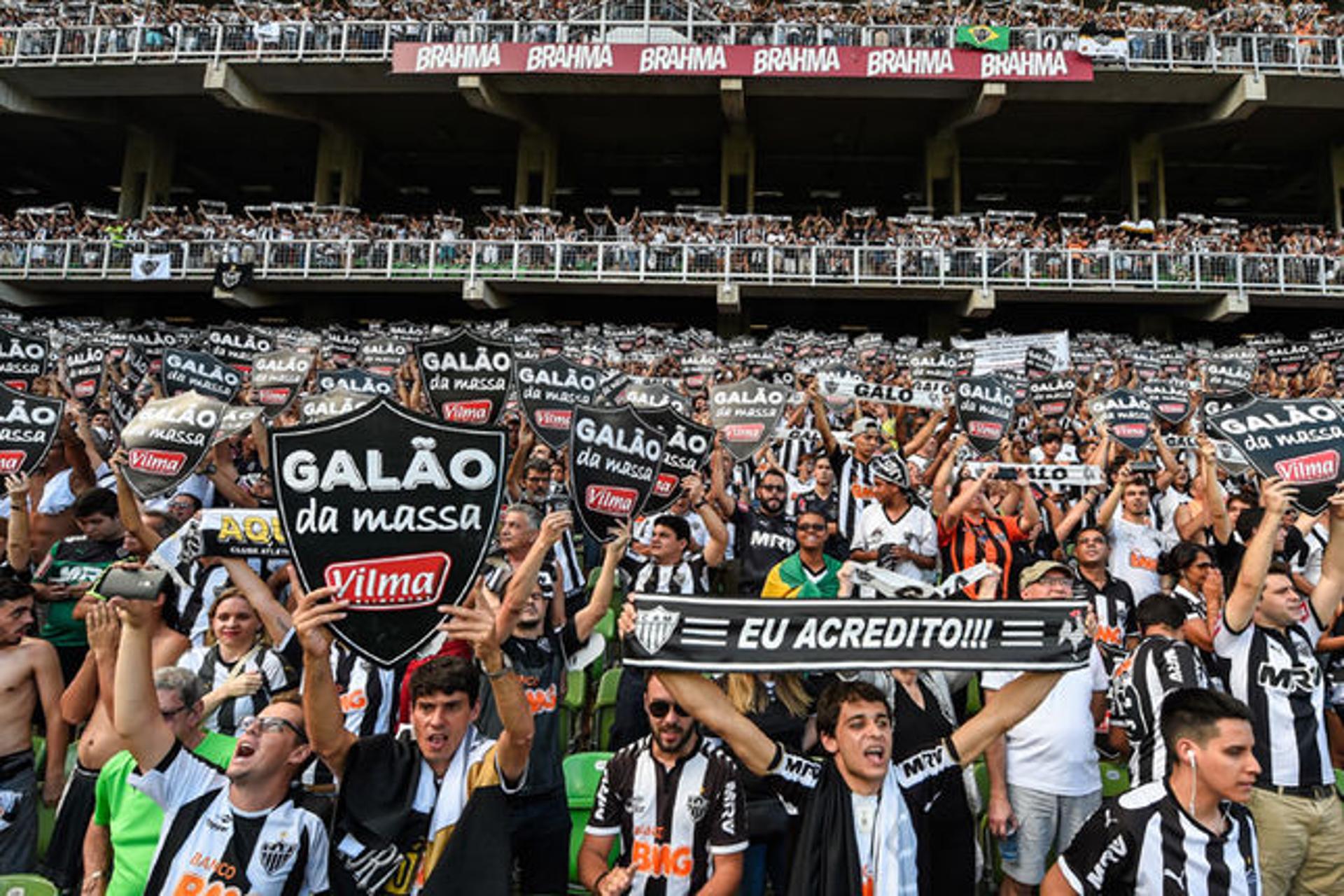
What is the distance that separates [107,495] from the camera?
4805mm

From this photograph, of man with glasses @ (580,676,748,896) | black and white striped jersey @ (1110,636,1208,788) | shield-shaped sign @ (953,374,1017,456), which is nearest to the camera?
man with glasses @ (580,676,748,896)

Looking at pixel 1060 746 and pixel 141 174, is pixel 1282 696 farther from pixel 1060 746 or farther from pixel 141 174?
pixel 141 174

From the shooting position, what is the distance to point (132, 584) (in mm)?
2318

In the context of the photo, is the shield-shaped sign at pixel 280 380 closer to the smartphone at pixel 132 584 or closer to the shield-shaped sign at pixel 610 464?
the shield-shaped sign at pixel 610 464

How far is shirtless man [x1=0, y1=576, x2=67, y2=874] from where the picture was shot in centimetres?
341

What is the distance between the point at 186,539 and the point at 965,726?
2.86m

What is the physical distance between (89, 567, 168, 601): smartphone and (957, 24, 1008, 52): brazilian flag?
73.8 feet

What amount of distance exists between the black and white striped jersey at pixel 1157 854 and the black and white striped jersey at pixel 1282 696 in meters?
0.90

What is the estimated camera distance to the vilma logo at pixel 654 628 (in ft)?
8.22

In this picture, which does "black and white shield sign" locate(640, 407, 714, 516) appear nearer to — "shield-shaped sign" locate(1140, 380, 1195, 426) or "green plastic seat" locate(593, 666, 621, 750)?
"green plastic seat" locate(593, 666, 621, 750)

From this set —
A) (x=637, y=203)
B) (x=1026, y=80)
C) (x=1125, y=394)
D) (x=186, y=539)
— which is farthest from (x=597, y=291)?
(x=186, y=539)

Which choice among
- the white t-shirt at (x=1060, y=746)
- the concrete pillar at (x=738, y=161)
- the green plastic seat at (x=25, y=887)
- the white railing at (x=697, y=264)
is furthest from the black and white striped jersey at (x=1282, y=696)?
the concrete pillar at (x=738, y=161)

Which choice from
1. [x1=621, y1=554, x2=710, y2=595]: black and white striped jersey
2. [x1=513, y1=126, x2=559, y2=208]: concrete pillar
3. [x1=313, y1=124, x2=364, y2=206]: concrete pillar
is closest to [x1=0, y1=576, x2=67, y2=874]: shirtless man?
[x1=621, y1=554, x2=710, y2=595]: black and white striped jersey

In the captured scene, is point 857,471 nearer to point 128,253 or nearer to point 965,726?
point 965,726
